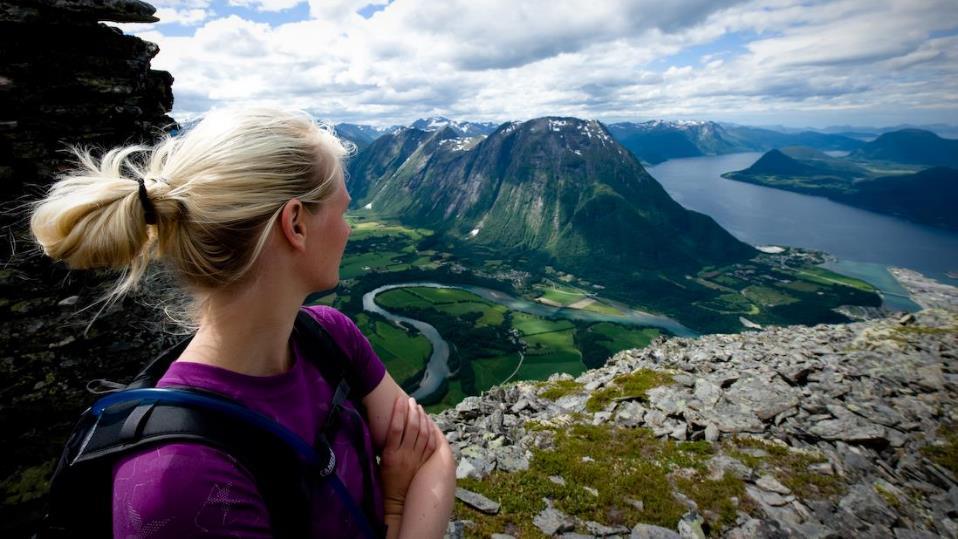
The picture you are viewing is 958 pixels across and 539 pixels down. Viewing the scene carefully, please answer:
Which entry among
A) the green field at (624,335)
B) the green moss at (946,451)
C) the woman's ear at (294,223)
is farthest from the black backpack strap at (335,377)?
the green field at (624,335)

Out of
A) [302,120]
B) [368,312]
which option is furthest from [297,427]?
[368,312]

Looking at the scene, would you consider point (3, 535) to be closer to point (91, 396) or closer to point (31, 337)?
point (91, 396)

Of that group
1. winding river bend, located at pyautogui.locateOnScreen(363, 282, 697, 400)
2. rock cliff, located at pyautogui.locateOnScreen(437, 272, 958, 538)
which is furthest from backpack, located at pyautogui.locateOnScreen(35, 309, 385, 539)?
winding river bend, located at pyautogui.locateOnScreen(363, 282, 697, 400)

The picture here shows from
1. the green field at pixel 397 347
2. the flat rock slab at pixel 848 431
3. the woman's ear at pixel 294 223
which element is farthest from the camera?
the green field at pixel 397 347

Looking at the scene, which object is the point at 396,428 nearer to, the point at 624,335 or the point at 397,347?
the point at 397,347

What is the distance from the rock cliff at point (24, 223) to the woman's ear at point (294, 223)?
724 centimetres

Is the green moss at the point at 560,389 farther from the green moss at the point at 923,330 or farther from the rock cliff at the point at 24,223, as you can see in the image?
the green moss at the point at 923,330

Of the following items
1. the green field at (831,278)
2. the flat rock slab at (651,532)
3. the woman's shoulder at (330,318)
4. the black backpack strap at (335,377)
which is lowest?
the green field at (831,278)

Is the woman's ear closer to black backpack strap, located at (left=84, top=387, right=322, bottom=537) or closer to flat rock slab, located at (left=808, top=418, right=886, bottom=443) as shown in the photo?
black backpack strap, located at (left=84, top=387, right=322, bottom=537)

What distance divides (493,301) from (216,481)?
580 feet

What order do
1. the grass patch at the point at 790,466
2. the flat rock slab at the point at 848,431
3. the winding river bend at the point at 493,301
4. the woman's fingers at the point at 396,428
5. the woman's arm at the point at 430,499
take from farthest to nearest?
the winding river bend at the point at 493,301, the flat rock slab at the point at 848,431, the grass patch at the point at 790,466, the woman's fingers at the point at 396,428, the woman's arm at the point at 430,499

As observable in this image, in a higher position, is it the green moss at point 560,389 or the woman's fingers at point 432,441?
the woman's fingers at point 432,441

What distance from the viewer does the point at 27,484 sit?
24.5 feet

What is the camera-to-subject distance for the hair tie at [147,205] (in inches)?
108
